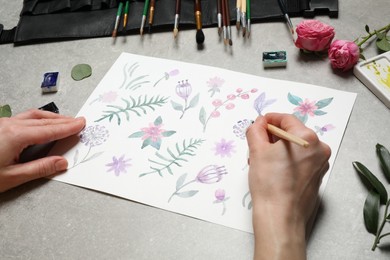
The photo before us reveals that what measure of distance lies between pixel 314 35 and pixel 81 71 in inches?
18.7

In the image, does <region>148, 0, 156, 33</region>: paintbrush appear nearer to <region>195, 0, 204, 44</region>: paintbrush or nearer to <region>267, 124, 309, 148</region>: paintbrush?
<region>195, 0, 204, 44</region>: paintbrush

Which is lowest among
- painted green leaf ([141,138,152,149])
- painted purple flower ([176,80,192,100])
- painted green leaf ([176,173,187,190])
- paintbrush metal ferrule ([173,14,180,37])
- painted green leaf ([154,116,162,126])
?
painted green leaf ([176,173,187,190])

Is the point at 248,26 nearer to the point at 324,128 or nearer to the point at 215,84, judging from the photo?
the point at 215,84

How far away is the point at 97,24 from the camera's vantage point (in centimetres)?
91

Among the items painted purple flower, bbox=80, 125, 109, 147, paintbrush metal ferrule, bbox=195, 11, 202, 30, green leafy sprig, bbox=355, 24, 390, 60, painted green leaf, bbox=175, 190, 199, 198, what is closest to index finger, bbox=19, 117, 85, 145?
painted purple flower, bbox=80, 125, 109, 147

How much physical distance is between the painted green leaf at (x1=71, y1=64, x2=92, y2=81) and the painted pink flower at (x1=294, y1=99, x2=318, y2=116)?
431 mm

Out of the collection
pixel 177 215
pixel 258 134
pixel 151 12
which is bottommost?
pixel 177 215

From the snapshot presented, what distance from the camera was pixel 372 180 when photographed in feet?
1.94

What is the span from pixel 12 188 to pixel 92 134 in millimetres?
159

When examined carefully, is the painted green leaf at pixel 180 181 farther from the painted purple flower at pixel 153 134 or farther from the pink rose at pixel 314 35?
the pink rose at pixel 314 35

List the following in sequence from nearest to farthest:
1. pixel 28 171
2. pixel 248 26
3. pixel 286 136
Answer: pixel 286 136, pixel 28 171, pixel 248 26

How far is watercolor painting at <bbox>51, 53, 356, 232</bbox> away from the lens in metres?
0.62

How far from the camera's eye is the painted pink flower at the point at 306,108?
0.70m

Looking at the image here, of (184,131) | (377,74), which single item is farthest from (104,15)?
(377,74)
